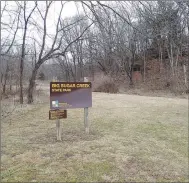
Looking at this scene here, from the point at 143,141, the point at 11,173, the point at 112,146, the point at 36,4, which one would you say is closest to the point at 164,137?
the point at 143,141

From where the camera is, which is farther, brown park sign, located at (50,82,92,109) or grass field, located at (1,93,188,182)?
brown park sign, located at (50,82,92,109)

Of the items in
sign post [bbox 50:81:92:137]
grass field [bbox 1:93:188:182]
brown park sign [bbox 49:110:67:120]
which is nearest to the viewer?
grass field [bbox 1:93:188:182]

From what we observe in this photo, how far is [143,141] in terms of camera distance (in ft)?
20.1

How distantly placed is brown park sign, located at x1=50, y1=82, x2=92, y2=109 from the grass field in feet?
2.46

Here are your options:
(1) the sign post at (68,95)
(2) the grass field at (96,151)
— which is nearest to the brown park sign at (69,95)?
(1) the sign post at (68,95)

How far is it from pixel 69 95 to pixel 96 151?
145 cm

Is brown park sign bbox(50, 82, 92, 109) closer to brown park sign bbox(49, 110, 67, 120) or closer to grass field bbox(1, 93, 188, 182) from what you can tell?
brown park sign bbox(49, 110, 67, 120)

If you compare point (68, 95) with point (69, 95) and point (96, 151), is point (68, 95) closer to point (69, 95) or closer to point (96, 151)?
point (69, 95)

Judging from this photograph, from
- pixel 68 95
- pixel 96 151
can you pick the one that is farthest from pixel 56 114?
pixel 96 151

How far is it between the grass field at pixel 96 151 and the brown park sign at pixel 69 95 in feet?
2.46

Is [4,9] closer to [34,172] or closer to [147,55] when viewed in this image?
[34,172]

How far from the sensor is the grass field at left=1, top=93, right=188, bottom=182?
412 centimetres

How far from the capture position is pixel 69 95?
20.0 ft

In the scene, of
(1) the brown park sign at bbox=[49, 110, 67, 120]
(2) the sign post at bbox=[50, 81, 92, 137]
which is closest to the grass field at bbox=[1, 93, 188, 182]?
(1) the brown park sign at bbox=[49, 110, 67, 120]
